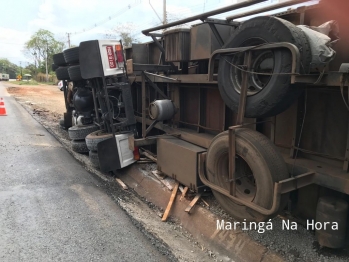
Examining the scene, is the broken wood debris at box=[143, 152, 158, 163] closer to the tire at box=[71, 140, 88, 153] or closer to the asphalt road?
the asphalt road

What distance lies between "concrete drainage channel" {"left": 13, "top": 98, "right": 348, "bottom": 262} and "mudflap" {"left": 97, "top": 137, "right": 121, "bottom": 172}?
0.55 meters

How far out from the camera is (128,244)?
3.54 metres

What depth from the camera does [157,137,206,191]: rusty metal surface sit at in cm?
418

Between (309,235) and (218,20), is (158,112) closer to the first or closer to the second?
(218,20)

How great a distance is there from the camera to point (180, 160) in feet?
14.6

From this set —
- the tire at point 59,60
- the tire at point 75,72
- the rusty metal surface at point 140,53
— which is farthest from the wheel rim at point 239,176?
the tire at point 59,60

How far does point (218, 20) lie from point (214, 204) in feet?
7.76

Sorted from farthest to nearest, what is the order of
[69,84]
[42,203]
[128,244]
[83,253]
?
[69,84] → [42,203] → [128,244] → [83,253]

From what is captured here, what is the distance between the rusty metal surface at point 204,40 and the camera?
4.02 metres

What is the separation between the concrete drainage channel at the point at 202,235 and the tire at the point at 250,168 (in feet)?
1.35

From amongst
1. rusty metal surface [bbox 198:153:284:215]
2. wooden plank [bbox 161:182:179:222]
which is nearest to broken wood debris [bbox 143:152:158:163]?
wooden plank [bbox 161:182:179:222]

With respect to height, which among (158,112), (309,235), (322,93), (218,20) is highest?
(218,20)

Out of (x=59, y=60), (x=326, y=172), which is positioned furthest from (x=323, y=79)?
(x=59, y=60)

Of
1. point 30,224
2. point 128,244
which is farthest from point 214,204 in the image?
point 30,224
